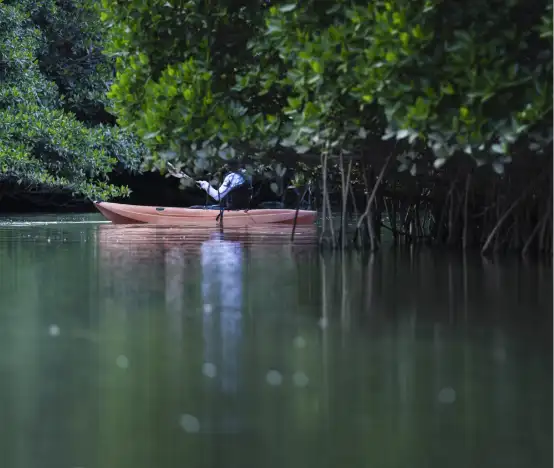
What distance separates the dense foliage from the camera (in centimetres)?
2686

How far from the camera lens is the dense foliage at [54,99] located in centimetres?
2686

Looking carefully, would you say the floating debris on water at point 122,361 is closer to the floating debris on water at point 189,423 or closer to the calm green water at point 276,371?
the calm green water at point 276,371

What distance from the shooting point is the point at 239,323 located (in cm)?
762

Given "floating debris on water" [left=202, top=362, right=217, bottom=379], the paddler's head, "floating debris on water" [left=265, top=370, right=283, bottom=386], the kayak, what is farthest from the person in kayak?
"floating debris on water" [left=265, top=370, right=283, bottom=386]

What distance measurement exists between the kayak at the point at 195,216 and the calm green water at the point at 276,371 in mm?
15691

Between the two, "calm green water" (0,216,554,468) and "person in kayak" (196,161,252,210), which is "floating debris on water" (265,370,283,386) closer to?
"calm green water" (0,216,554,468)

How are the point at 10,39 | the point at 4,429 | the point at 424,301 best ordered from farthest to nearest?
the point at 10,39 < the point at 424,301 < the point at 4,429

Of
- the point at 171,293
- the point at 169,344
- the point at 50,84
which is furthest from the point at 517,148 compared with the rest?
the point at 50,84

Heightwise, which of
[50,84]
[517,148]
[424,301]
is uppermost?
[50,84]

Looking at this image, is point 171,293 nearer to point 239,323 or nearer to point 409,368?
point 239,323

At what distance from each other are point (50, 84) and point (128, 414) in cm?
2613

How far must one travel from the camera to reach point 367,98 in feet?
42.1

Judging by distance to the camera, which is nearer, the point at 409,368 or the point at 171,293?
the point at 409,368

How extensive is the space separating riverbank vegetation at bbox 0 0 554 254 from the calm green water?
1.91 meters
